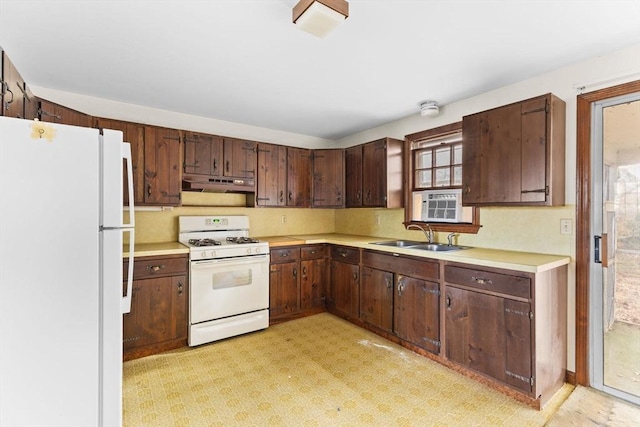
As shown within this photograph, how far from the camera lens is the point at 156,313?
9.19 feet

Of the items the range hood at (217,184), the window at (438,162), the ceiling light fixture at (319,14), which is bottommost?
the range hood at (217,184)

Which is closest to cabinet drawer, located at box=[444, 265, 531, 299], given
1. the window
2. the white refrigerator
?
the window

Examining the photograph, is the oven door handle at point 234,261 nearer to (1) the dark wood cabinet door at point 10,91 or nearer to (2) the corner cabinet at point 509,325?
(1) the dark wood cabinet door at point 10,91

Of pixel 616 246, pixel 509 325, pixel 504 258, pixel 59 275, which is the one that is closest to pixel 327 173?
pixel 504 258

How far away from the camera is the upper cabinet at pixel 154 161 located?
117 inches

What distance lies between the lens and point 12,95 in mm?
1841

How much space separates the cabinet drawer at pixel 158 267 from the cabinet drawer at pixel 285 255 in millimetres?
973

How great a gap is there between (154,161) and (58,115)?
0.82 m

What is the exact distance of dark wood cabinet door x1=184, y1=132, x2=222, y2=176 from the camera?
3.28m

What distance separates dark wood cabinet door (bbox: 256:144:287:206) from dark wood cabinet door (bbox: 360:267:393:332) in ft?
4.81

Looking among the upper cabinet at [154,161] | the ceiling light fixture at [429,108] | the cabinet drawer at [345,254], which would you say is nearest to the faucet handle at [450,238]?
the cabinet drawer at [345,254]

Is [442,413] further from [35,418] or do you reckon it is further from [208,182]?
[208,182]

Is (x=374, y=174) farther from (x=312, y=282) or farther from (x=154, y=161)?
(x=154, y=161)

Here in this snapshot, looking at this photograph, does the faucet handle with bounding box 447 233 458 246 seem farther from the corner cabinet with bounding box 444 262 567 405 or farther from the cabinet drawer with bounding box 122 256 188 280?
the cabinet drawer with bounding box 122 256 188 280
